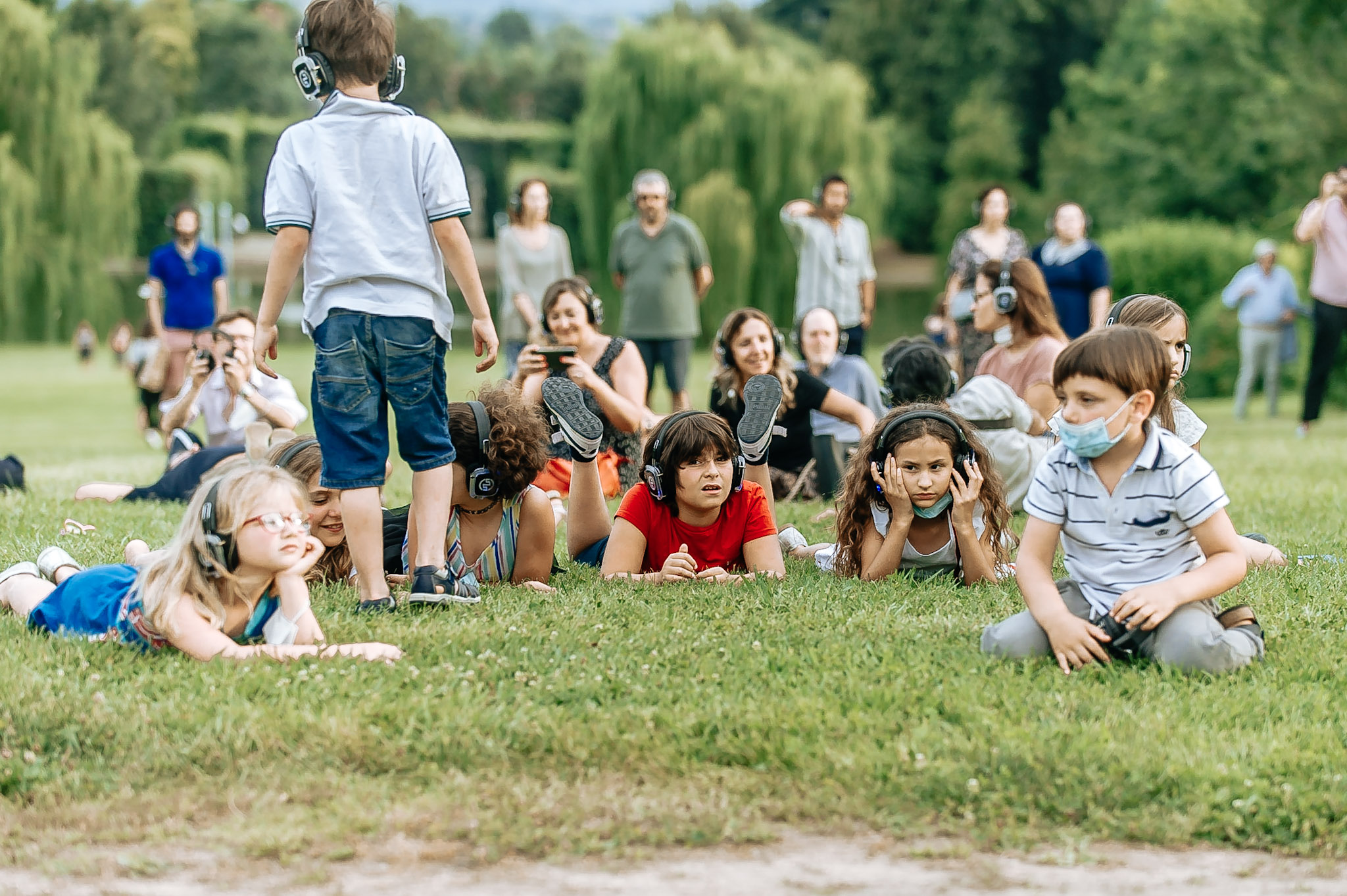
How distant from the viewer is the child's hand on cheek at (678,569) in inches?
213

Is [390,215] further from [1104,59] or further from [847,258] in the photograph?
[1104,59]

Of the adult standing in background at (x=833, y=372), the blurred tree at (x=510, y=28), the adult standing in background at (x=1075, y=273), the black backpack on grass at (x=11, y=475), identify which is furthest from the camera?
the blurred tree at (x=510, y=28)

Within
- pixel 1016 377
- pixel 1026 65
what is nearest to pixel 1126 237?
pixel 1016 377

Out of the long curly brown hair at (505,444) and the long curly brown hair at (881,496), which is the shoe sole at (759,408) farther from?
the long curly brown hair at (505,444)

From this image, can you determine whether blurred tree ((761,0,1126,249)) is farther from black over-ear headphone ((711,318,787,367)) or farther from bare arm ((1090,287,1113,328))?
black over-ear headphone ((711,318,787,367))

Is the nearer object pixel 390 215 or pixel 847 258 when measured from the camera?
pixel 390 215

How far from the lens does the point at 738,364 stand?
25.5ft

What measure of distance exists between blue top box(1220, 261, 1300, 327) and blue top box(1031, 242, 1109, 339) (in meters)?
6.85

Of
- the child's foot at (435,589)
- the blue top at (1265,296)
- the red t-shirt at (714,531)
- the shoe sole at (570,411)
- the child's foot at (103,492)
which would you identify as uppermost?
the blue top at (1265,296)

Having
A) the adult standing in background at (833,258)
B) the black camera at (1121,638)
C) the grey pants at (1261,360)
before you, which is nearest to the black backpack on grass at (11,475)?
the adult standing in background at (833,258)

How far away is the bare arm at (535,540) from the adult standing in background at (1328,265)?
8443mm

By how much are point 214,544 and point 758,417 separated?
2400mm

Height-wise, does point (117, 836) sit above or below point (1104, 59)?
below

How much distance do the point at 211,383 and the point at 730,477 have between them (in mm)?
4685
